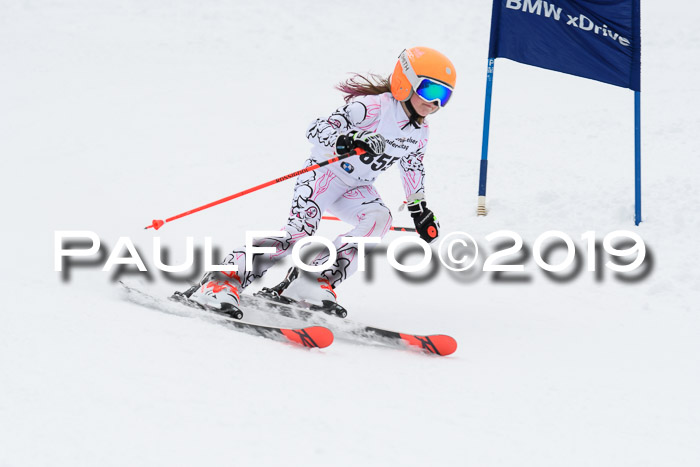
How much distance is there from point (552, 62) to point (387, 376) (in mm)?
4738

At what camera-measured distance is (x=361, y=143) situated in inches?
176

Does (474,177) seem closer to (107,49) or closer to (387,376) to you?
(387,376)

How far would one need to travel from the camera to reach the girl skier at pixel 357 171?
4574 millimetres

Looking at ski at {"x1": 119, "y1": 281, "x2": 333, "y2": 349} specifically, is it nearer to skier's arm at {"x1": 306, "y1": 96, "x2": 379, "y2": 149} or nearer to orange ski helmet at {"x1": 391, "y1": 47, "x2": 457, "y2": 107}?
skier's arm at {"x1": 306, "y1": 96, "x2": 379, "y2": 149}

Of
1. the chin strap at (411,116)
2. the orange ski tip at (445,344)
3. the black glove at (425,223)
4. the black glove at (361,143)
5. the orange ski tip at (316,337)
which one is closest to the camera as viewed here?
the orange ski tip at (316,337)

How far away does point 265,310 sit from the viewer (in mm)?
4859

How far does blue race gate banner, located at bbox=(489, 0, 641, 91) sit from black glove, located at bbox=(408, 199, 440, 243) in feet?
10.4

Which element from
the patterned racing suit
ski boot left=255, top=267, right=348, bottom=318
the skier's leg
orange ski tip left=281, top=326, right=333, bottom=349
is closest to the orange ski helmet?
the patterned racing suit

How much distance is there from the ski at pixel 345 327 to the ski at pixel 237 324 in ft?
0.87

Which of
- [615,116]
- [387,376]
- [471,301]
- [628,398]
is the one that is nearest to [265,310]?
[387,376]

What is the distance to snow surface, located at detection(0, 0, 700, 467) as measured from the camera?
2914 millimetres

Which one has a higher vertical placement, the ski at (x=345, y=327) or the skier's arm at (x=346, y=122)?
the skier's arm at (x=346, y=122)

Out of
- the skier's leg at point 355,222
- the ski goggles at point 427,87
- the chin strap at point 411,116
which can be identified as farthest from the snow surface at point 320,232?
the ski goggles at point 427,87

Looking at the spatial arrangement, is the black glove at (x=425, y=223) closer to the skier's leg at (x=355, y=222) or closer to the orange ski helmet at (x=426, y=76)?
the skier's leg at (x=355, y=222)
